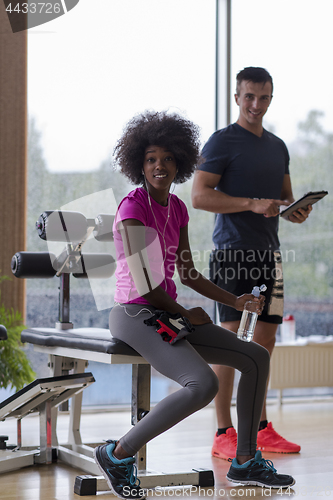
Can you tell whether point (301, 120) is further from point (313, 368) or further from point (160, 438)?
point (160, 438)

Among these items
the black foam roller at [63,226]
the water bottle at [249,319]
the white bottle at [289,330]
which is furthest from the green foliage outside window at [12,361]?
the white bottle at [289,330]

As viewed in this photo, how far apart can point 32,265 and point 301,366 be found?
2.14 m

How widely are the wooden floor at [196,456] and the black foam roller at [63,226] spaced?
32.4 inches

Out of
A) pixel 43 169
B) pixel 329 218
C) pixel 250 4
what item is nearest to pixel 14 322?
pixel 43 169

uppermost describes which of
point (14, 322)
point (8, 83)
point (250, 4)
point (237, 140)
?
point (250, 4)

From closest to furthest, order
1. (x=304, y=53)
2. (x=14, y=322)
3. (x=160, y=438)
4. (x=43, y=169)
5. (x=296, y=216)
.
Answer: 1. (x=296, y=216)
2. (x=160, y=438)
3. (x=14, y=322)
4. (x=43, y=169)
5. (x=304, y=53)

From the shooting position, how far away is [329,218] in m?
4.07

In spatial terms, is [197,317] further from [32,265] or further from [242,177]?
[242,177]

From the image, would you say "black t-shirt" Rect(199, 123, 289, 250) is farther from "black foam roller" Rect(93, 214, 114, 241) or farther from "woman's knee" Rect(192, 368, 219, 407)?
"woman's knee" Rect(192, 368, 219, 407)

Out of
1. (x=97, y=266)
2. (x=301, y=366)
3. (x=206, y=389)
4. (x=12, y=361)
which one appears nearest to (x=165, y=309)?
(x=206, y=389)

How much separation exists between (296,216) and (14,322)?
1600 millimetres

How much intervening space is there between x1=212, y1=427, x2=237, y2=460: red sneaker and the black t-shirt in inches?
29.6

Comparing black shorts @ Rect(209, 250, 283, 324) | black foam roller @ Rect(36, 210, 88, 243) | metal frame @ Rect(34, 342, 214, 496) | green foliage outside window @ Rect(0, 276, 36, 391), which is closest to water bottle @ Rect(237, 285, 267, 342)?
black shorts @ Rect(209, 250, 283, 324)

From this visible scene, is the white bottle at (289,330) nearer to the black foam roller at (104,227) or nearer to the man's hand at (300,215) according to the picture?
the man's hand at (300,215)
